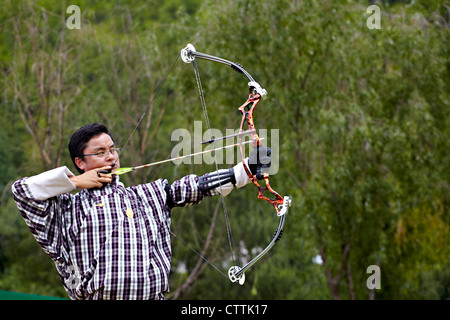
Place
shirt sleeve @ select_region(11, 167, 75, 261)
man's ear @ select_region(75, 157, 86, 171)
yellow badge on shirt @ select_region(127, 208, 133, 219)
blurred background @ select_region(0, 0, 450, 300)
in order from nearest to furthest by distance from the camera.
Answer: shirt sleeve @ select_region(11, 167, 75, 261), yellow badge on shirt @ select_region(127, 208, 133, 219), man's ear @ select_region(75, 157, 86, 171), blurred background @ select_region(0, 0, 450, 300)

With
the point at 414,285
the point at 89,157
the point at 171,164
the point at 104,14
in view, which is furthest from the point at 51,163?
the point at 89,157

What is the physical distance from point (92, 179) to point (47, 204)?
172mm

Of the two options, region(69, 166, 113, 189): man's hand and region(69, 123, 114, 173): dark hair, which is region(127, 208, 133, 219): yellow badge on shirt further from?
region(69, 123, 114, 173): dark hair

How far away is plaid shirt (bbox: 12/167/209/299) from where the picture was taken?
227 centimetres

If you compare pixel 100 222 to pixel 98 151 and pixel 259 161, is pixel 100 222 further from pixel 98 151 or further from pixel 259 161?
pixel 259 161

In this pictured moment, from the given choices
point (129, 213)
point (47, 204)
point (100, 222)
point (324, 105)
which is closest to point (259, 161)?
point (129, 213)

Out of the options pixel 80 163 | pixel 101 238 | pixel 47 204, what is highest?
pixel 80 163

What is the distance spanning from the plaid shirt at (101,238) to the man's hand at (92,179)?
5 cm

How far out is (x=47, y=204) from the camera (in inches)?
89.7

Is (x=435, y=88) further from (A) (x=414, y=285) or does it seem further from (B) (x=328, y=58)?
(A) (x=414, y=285)

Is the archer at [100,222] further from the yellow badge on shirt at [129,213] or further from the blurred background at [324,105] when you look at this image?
the blurred background at [324,105]

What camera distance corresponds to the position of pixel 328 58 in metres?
7.52

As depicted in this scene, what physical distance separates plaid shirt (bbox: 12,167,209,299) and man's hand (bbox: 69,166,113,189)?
2.0 inches

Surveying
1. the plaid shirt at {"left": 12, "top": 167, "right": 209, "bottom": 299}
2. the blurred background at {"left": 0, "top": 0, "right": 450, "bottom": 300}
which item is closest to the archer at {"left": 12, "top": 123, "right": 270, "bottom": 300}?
the plaid shirt at {"left": 12, "top": 167, "right": 209, "bottom": 299}
